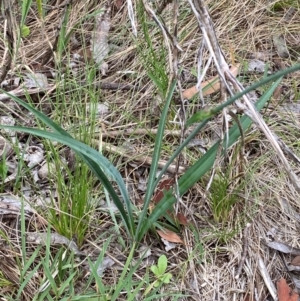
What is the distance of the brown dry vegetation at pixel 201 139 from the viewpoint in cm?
141

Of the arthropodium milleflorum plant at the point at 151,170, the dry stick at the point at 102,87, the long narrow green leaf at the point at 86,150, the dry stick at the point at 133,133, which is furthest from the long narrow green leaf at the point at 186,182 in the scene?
the dry stick at the point at 102,87

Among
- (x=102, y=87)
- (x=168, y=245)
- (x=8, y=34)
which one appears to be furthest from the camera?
(x=102, y=87)

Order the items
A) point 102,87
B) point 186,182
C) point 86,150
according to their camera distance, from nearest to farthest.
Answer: point 86,150
point 186,182
point 102,87

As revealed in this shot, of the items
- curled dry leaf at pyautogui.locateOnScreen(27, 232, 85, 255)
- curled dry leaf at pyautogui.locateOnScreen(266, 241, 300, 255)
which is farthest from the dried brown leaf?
curled dry leaf at pyautogui.locateOnScreen(27, 232, 85, 255)

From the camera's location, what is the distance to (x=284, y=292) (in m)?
1.37

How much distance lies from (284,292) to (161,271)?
351mm

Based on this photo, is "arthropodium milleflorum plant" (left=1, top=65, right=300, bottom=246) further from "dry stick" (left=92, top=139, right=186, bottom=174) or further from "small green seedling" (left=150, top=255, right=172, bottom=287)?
"dry stick" (left=92, top=139, right=186, bottom=174)

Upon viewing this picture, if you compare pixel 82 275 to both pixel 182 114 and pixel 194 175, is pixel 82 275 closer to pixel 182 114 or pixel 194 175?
pixel 194 175

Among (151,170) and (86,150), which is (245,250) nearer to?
(151,170)

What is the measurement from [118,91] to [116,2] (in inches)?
20.4

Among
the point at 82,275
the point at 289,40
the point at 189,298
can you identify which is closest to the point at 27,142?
the point at 82,275

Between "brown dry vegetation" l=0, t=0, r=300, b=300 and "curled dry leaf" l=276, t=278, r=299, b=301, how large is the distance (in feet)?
0.11

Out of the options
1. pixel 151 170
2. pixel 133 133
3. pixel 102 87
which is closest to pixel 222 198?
pixel 151 170

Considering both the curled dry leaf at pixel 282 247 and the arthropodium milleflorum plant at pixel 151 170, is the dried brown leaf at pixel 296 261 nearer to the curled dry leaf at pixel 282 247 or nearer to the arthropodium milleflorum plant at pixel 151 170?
the curled dry leaf at pixel 282 247
